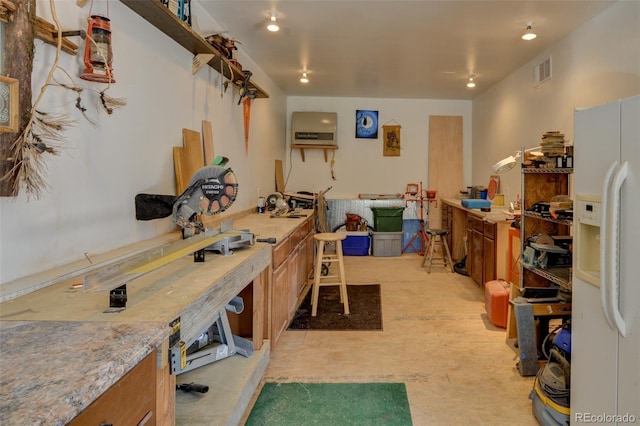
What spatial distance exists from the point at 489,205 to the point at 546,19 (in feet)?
7.24

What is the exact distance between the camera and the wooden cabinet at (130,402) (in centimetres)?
76

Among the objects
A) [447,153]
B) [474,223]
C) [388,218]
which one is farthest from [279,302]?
[447,153]

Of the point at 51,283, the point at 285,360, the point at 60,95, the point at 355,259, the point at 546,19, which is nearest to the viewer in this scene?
the point at 51,283

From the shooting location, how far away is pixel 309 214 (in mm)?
4402

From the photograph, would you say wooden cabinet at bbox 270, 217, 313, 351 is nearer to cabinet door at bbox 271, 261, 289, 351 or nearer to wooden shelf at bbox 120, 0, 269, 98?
cabinet door at bbox 271, 261, 289, 351

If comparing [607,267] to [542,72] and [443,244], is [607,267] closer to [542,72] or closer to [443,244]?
[542,72]

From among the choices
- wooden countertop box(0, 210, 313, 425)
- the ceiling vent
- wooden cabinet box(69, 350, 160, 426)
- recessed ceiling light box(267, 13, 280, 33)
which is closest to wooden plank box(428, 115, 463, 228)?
the ceiling vent

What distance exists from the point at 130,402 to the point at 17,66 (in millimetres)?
1153

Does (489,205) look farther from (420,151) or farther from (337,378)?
(337,378)

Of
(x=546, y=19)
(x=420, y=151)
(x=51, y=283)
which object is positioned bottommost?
(x=51, y=283)

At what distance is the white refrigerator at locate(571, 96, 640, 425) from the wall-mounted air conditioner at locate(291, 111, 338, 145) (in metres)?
4.76

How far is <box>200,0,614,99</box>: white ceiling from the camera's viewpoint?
292 centimetres

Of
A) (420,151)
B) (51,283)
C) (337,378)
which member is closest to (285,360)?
(337,378)

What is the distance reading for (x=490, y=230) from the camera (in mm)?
3965
